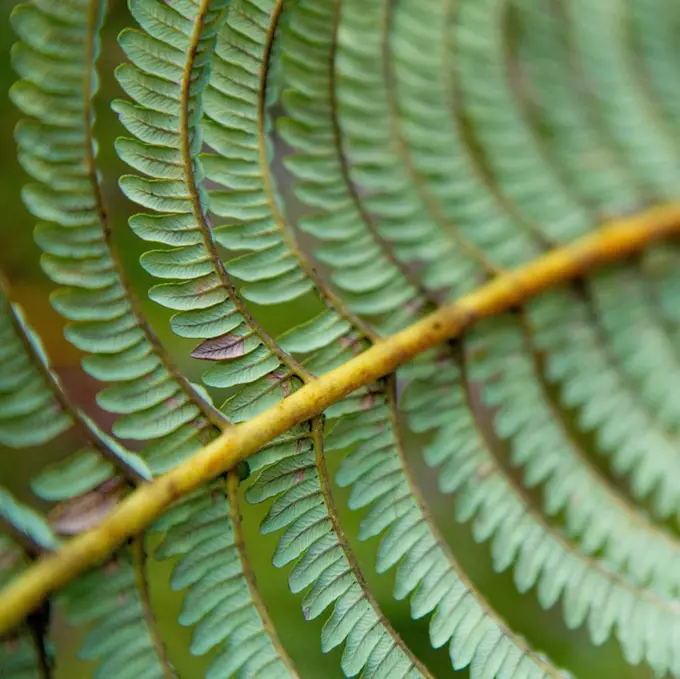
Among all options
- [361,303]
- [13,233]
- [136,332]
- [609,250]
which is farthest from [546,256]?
[13,233]

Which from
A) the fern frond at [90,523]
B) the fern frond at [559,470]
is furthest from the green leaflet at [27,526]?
the fern frond at [559,470]

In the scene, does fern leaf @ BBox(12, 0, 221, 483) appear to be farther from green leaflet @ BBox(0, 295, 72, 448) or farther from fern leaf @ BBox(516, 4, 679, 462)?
fern leaf @ BBox(516, 4, 679, 462)

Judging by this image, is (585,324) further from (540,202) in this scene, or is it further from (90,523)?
(90,523)

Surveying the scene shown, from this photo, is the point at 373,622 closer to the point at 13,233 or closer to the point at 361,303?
the point at 361,303

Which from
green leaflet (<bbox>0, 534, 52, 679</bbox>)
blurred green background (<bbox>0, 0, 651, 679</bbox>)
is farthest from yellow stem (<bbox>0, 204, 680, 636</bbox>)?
blurred green background (<bbox>0, 0, 651, 679</bbox>)

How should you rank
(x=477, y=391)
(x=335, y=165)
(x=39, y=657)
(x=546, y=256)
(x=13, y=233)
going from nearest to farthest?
(x=39, y=657), (x=335, y=165), (x=546, y=256), (x=13, y=233), (x=477, y=391)

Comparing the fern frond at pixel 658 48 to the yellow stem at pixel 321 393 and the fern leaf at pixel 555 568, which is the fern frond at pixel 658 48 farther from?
the fern leaf at pixel 555 568
